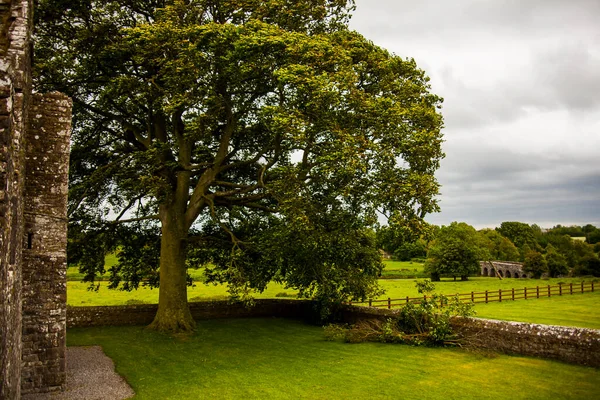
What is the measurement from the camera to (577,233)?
184000mm

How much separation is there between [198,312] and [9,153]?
20.0 m

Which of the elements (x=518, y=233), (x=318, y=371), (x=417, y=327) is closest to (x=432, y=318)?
(x=417, y=327)

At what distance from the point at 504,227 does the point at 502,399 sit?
428ft

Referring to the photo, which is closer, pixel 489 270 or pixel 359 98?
pixel 359 98

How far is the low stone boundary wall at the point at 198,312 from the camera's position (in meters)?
22.3

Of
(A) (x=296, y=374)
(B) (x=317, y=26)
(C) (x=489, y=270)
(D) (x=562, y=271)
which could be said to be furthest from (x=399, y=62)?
(C) (x=489, y=270)

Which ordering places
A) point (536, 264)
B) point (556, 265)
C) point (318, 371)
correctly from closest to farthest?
point (318, 371) → point (536, 264) → point (556, 265)

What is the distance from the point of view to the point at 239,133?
21.1 metres

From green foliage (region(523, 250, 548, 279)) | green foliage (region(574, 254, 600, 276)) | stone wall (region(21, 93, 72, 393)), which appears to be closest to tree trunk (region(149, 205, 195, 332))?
stone wall (region(21, 93, 72, 393))

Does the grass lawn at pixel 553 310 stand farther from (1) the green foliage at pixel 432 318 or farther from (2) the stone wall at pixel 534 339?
(2) the stone wall at pixel 534 339

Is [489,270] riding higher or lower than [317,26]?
lower

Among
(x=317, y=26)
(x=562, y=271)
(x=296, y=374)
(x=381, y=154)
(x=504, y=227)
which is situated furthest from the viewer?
(x=504, y=227)

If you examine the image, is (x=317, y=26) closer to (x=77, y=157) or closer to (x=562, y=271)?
(x=77, y=157)

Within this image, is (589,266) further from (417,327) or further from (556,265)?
(417,327)
